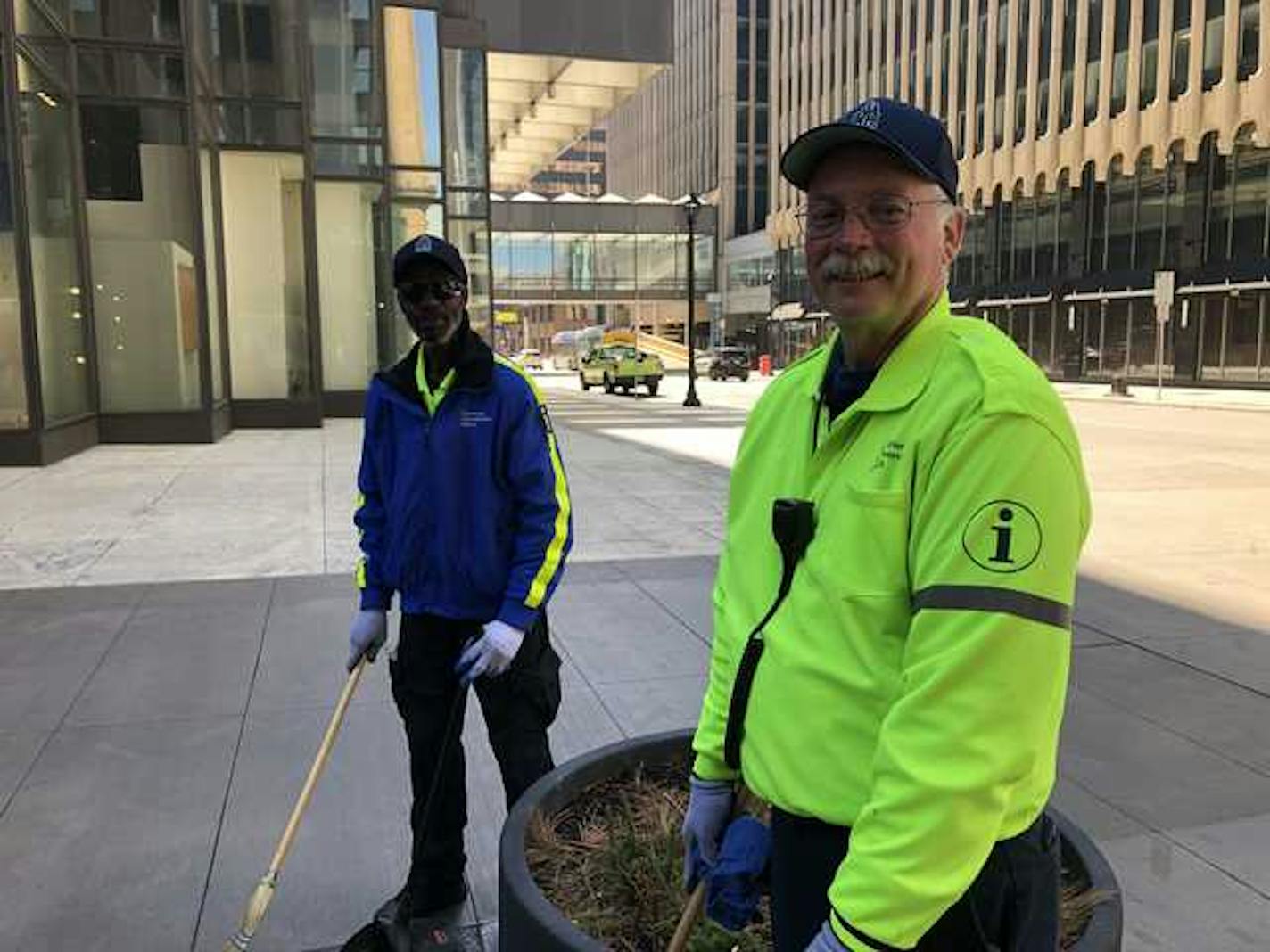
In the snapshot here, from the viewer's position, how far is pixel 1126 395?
103ft

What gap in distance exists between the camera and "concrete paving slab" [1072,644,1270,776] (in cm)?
446

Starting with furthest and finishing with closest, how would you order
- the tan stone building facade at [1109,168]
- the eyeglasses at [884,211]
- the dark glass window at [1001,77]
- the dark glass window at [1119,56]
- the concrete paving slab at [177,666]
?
the dark glass window at [1001,77], the dark glass window at [1119,56], the tan stone building facade at [1109,168], the concrete paving slab at [177,666], the eyeglasses at [884,211]

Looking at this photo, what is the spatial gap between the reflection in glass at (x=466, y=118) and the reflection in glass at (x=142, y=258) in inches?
300

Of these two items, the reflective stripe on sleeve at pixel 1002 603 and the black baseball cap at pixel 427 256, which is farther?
the black baseball cap at pixel 427 256

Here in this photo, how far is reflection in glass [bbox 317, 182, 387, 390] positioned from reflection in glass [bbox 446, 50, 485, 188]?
2.66 metres

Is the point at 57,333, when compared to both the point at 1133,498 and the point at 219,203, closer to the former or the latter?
the point at 219,203

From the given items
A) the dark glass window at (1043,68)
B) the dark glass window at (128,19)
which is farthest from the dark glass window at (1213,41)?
the dark glass window at (128,19)

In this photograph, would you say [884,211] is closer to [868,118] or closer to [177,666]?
[868,118]

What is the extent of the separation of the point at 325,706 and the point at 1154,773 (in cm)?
355

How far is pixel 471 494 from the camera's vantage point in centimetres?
298

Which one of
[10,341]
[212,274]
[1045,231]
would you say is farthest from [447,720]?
[1045,231]

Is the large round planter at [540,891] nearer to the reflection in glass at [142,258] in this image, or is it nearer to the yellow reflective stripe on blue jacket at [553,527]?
the yellow reflective stripe on blue jacket at [553,527]

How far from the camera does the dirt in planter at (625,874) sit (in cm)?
223

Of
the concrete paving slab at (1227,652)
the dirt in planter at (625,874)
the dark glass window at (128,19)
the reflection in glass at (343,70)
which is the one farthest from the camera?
the reflection in glass at (343,70)
